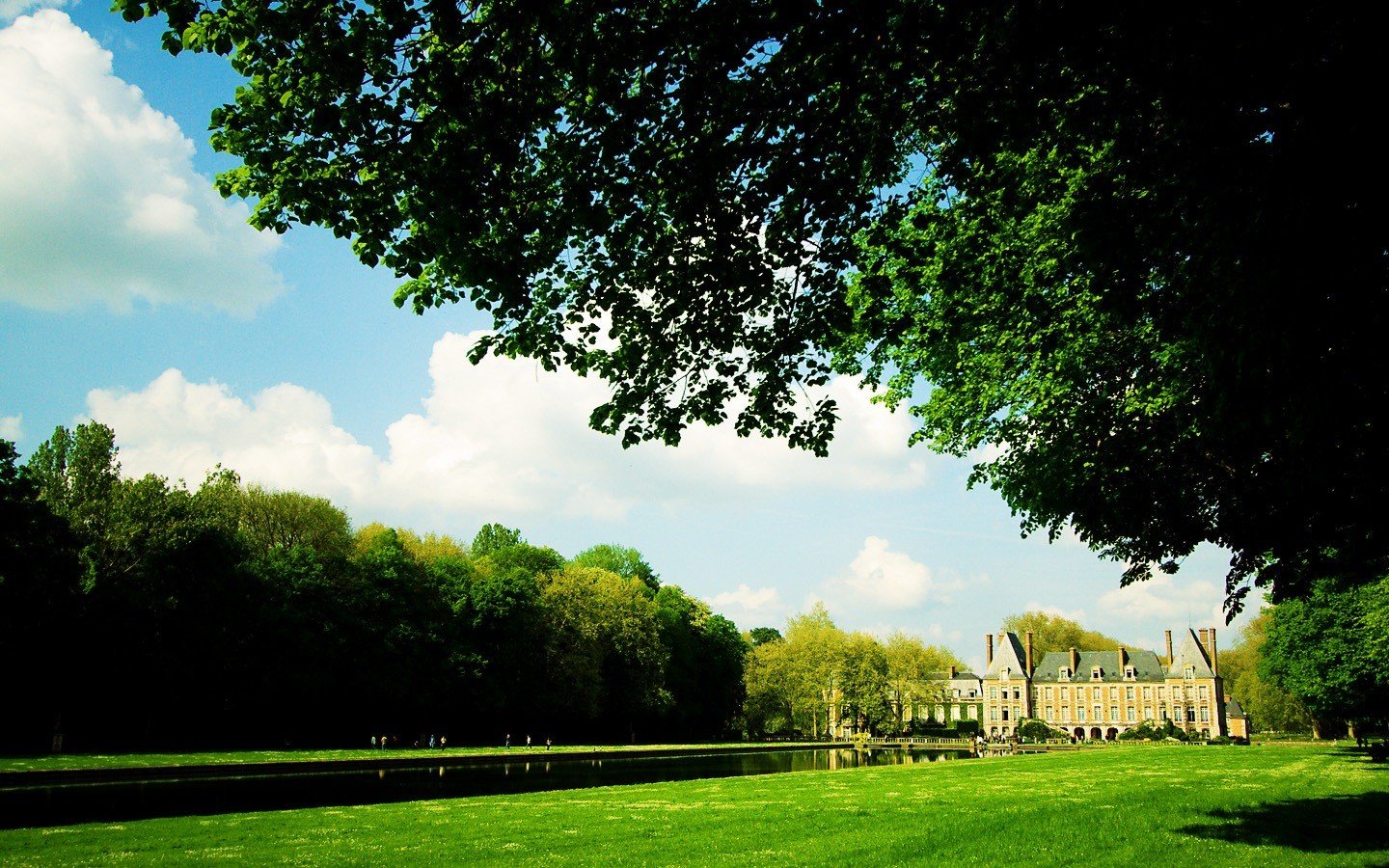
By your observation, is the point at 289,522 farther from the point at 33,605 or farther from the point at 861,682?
the point at 861,682

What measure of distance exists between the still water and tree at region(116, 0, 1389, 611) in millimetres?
13905

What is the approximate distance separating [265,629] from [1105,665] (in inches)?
3852

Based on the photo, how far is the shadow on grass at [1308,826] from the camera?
11.8 meters

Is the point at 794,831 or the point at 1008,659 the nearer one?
the point at 794,831

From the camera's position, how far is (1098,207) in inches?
281

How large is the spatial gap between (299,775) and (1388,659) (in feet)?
140

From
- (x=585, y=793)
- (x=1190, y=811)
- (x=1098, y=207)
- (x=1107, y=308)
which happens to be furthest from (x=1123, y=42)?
(x=585, y=793)

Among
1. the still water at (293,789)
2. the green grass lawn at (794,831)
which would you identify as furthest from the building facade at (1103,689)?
the green grass lawn at (794,831)

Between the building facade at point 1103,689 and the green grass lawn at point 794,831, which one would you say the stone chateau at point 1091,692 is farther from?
the green grass lawn at point 794,831

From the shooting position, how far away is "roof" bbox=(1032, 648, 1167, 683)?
103875mm

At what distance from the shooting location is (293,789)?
22891 mm

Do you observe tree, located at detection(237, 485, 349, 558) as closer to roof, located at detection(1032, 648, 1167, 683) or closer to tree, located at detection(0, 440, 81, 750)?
tree, located at detection(0, 440, 81, 750)

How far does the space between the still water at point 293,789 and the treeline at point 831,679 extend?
40.3 m

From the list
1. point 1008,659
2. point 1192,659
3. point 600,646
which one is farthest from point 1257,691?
point 600,646
